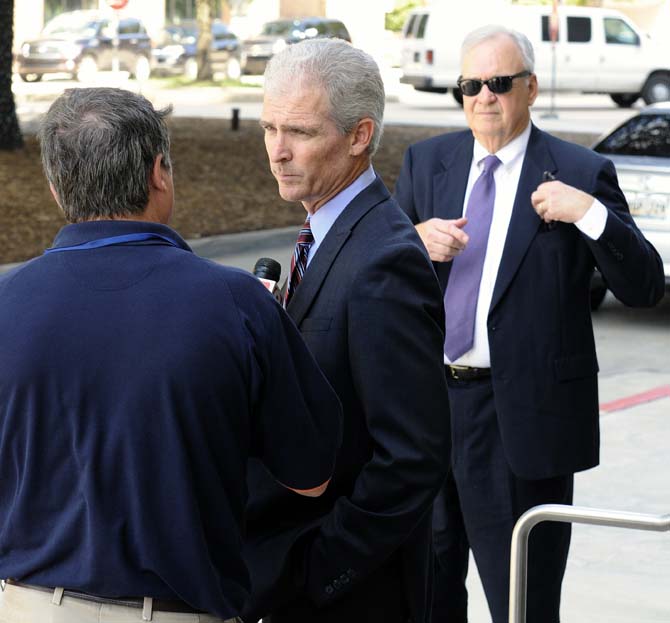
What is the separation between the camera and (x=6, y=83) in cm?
1514

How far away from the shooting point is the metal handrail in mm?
3148

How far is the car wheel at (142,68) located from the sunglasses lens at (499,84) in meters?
33.3

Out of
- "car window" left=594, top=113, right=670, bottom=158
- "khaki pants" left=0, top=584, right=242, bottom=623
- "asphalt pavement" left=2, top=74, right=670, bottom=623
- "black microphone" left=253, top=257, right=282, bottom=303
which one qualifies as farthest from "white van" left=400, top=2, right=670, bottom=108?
"khaki pants" left=0, top=584, right=242, bottom=623

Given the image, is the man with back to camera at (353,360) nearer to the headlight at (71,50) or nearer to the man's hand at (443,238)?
the man's hand at (443,238)

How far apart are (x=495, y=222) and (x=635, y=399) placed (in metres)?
4.58

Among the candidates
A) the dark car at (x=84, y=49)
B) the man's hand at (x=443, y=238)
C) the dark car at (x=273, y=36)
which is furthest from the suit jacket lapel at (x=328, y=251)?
the dark car at (x=273, y=36)

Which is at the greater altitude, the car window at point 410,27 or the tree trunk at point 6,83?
the tree trunk at point 6,83

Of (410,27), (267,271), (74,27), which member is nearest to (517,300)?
(267,271)

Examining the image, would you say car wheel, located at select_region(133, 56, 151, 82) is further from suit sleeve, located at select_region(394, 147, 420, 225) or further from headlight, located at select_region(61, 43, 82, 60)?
suit sleeve, located at select_region(394, 147, 420, 225)

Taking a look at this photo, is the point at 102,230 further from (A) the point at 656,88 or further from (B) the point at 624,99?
(B) the point at 624,99

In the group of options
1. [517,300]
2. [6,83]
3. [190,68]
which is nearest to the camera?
[517,300]

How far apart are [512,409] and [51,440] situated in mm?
1688

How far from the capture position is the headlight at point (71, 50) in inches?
1400

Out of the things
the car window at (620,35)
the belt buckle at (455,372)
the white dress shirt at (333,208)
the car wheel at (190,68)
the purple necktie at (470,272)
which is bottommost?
the car wheel at (190,68)
